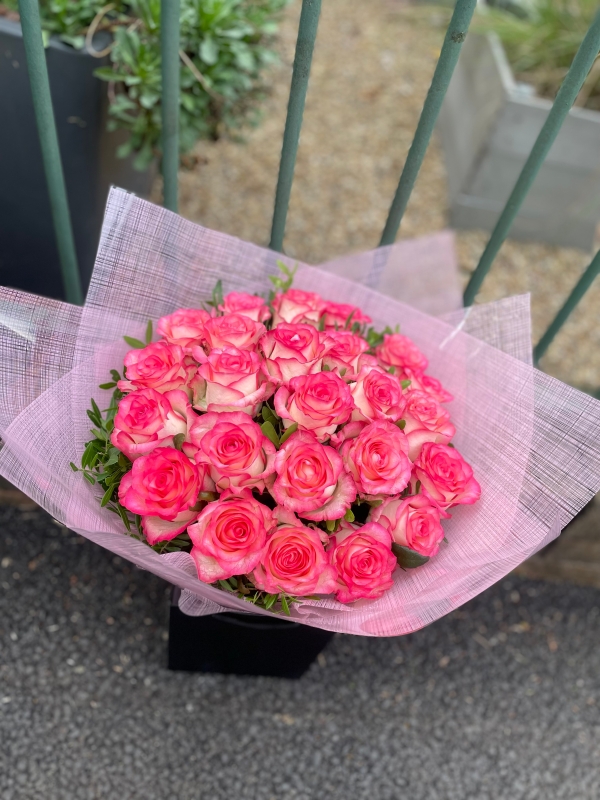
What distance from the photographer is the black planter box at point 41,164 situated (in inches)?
61.3

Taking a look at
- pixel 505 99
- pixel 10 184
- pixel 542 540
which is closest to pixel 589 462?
pixel 542 540

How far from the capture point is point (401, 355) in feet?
3.58

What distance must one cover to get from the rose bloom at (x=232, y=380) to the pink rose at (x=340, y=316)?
23cm

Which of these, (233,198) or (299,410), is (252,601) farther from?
(233,198)

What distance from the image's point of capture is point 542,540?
0.92 m

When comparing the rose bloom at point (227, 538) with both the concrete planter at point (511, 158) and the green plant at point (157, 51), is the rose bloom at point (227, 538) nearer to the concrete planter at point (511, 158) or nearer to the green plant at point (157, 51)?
the green plant at point (157, 51)

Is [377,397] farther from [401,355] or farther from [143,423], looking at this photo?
[143,423]

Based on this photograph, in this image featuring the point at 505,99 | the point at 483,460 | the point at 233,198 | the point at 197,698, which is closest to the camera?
the point at 483,460

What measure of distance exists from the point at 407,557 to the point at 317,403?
10.5 inches

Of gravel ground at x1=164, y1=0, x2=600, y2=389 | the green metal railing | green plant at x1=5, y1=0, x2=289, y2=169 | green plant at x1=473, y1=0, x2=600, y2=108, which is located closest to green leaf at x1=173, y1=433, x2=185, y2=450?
the green metal railing

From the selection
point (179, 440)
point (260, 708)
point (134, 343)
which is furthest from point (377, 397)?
point (260, 708)

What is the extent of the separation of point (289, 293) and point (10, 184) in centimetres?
106

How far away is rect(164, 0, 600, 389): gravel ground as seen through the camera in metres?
2.87

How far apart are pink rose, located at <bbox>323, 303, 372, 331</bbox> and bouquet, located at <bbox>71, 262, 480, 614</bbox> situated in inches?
4.3
